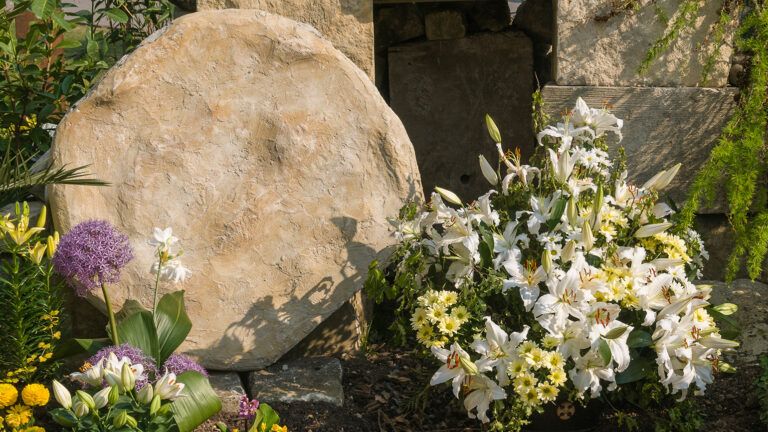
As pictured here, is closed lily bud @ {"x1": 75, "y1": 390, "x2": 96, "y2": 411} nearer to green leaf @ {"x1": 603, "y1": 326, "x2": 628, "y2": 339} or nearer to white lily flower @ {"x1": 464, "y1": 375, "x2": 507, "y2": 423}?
white lily flower @ {"x1": 464, "y1": 375, "x2": 507, "y2": 423}

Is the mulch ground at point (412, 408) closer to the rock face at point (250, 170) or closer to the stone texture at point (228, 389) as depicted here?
the stone texture at point (228, 389)

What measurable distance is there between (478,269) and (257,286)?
2.85ft

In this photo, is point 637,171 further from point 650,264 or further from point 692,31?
point 650,264

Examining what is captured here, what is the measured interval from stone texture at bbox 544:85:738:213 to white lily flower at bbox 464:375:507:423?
1.40 m

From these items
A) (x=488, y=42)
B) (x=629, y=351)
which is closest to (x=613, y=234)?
(x=629, y=351)

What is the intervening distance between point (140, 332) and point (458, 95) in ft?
7.37

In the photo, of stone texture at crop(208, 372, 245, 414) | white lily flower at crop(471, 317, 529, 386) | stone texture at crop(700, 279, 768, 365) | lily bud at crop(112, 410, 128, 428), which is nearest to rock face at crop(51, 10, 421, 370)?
stone texture at crop(208, 372, 245, 414)

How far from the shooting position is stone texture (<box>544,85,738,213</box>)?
146 inches

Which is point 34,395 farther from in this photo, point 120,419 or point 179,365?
point 120,419

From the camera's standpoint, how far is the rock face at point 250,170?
328cm

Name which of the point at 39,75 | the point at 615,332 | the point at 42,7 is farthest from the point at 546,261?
the point at 39,75

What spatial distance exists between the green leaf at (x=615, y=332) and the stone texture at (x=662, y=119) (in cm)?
130

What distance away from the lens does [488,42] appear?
4.45 meters

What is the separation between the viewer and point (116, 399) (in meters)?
2.33
